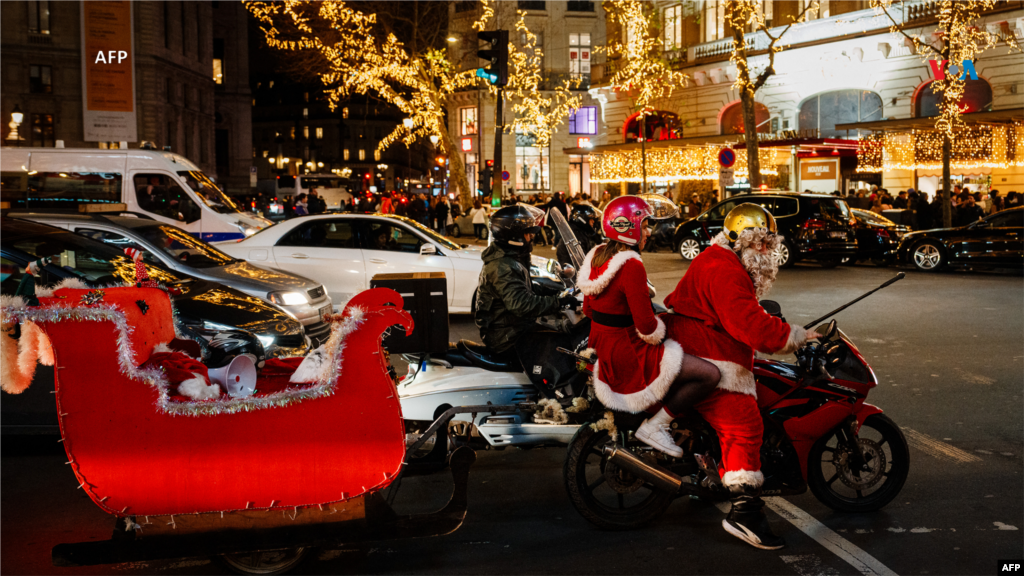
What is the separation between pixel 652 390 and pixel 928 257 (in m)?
16.2

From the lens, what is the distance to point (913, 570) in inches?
157

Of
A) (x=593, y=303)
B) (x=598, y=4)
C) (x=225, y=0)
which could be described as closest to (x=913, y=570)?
(x=593, y=303)

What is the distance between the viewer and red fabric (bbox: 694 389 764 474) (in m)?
4.18

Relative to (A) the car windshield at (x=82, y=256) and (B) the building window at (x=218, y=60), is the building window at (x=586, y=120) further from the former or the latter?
(B) the building window at (x=218, y=60)

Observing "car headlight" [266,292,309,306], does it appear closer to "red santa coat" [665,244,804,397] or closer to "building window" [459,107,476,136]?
"red santa coat" [665,244,804,397]

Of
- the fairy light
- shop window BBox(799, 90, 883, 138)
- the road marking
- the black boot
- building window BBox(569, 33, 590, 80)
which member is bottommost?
the road marking

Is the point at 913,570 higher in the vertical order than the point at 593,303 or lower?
lower

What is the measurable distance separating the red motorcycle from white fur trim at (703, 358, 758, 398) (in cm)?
29

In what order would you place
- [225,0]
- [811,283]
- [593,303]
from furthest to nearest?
[225,0], [811,283], [593,303]

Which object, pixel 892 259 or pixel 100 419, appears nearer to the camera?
pixel 100 419

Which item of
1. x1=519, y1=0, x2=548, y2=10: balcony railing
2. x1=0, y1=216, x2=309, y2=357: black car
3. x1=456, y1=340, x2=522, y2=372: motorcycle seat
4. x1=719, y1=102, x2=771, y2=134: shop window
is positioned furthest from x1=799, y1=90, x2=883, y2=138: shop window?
x1=456, y1=340, x2=522, y2=372: motorcycle seat

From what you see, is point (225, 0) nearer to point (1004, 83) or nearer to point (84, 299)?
point (1004, 83)

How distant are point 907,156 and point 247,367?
2555cm

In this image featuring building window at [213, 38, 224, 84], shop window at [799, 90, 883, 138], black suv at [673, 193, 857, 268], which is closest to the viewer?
black suv at [673, 193, 857, 268]
